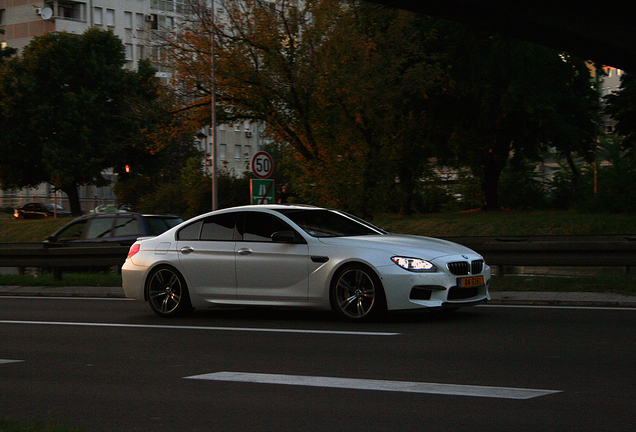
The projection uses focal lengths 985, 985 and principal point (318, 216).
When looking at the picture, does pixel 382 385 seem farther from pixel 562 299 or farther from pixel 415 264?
pixel 562 299

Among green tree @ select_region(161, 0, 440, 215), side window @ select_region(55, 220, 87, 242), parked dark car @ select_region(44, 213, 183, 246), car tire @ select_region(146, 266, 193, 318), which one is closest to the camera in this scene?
car tire @ select_region(146, 266, 193, 318)

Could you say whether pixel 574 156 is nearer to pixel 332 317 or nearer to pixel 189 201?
pixel 189 201

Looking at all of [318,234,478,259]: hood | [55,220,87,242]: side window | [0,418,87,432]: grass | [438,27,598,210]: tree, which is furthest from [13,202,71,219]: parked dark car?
[0,418,87,432]: grass

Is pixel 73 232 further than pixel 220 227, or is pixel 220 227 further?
pixel 73 232

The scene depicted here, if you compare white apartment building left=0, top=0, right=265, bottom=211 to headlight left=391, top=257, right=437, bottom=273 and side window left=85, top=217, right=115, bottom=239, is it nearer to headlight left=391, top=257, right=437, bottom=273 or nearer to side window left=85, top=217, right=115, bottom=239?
side window left=85, top=217, right=115, bottom=239

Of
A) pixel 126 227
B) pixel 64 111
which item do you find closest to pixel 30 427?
pixel 126 227

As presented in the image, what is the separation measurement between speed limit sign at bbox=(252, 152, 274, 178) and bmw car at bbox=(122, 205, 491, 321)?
764 centimetres

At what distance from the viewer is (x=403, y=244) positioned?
11039mm

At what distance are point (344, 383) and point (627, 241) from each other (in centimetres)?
1011

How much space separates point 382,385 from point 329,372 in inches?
30.8

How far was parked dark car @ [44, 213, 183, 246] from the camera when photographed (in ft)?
69.2

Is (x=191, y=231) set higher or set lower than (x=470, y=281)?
higher

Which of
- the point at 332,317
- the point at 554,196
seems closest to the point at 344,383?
the point at 332,317

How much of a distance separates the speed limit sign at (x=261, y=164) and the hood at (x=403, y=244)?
9174mm
